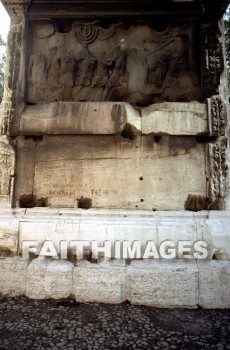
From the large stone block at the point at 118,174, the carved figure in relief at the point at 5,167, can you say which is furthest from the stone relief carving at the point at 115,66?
the carved figure in relief at the point at 5,167

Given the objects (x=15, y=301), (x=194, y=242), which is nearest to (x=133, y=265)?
(x=194, y=242)

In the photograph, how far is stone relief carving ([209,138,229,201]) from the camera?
12.4 ft

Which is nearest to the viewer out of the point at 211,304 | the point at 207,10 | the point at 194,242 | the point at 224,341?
the point at 224,341

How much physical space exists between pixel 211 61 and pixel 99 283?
11.1ft

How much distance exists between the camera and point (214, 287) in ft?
10.4

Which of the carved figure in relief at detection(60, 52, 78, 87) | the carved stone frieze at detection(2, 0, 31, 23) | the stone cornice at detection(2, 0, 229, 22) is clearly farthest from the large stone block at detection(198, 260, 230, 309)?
the carved stone frieze at detection(2, 0, 31, 23)

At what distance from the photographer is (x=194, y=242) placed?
350cm

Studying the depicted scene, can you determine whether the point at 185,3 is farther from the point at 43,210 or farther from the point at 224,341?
the point at 224,341

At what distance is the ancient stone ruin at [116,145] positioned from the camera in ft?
10.8

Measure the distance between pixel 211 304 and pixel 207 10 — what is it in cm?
396

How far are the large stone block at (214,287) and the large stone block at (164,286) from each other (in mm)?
71

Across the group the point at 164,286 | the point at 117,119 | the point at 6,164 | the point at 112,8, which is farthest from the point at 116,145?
the point at 112,8

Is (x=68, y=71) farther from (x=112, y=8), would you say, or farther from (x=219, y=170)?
(x=219, y=170)

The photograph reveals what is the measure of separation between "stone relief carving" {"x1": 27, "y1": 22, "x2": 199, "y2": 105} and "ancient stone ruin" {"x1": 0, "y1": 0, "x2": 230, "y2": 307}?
0.02 meters
